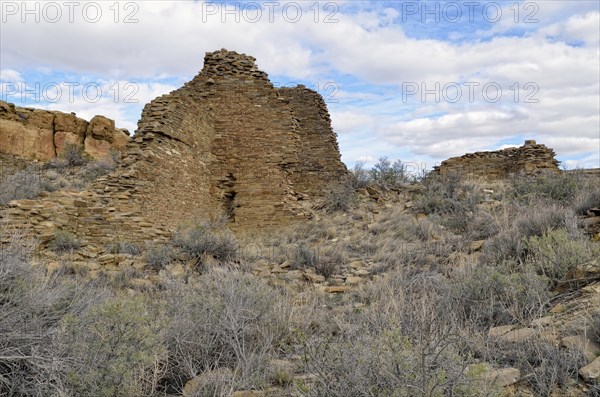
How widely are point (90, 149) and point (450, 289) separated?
25026 mm

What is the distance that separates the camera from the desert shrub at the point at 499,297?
3.46 m

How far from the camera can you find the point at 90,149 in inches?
979

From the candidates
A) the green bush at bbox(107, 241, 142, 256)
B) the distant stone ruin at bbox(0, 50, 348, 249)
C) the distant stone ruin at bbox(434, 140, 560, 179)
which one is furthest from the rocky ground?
the distant stone ruin at bbox(434, 140, 560, 179)

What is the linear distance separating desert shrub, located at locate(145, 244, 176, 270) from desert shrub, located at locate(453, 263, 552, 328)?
4.62 meters

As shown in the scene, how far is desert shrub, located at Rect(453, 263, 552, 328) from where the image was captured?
346 cm

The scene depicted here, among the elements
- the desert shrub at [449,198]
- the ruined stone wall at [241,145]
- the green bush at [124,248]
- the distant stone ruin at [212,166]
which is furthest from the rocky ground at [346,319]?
the ruined stone wall at [241,145]

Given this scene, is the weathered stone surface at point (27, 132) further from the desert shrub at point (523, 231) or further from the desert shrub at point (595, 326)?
the desert shrub at point (595, 326)

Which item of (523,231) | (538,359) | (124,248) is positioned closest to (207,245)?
(124,248)

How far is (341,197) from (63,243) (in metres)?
6.82

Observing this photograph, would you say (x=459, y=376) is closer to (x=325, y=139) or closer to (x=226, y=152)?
(x=226, y=152)

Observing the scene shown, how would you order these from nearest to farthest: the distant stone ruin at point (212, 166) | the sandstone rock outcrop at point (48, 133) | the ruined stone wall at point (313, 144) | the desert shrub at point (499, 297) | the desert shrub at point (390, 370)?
the desert shrub at point (390, 370) → the desert shrub at point (499, 297) → the distant stone ruin at point (212, 166) → the ruined stone wall at point (313, 144) → the sandstone rock outcrop at point (48, 133)

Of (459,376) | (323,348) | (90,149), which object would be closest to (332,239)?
(323,348)

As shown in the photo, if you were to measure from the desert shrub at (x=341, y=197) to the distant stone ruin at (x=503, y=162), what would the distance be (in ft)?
17.5

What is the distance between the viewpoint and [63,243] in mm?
7355
